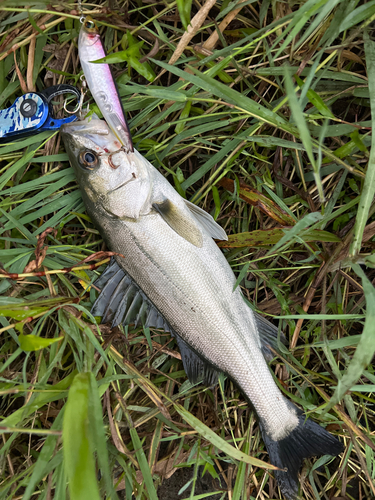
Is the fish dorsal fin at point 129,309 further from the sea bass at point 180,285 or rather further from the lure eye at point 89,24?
the lure eye at point 89,24

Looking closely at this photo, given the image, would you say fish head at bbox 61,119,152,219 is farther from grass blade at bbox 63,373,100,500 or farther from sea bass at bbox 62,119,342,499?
grass blade at bbox 63,373,100,500

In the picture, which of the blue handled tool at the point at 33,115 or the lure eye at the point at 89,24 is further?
the blue handled tool at the point at 33,115

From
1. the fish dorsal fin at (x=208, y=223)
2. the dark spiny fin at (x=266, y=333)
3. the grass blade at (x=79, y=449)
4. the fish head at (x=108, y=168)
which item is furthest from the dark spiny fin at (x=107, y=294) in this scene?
the dark spiny fin at (x=266, y=333)

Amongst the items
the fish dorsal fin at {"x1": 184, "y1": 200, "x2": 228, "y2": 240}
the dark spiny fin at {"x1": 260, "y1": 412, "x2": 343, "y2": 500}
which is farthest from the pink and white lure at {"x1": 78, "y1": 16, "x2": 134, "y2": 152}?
the dark spiny fin at {"x1": 260, "y1": 412, "x2": 343, "y2": 500}

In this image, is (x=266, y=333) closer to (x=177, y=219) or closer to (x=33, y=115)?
(x=177, y=219)

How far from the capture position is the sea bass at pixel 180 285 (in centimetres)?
198

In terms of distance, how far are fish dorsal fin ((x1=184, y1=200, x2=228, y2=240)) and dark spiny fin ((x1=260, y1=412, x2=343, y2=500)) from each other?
1251mm

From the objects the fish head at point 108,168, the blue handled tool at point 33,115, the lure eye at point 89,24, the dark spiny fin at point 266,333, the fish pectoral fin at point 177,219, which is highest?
the lure eye at point 89,24

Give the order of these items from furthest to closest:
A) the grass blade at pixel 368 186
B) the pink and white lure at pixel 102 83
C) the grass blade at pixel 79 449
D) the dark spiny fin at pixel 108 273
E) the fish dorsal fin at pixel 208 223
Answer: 1. the dark spiny fin at pixel 108 273
2. the fish dorsal fin at pixel 208 223
3. the pink and white lure at pixel 102 83
4. the grass blade at pixel 368 186
5. the grass blade at pixel 79 449

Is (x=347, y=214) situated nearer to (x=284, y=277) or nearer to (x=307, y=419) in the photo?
(x=284, y=277)

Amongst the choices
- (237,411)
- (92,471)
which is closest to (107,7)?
(92,471)

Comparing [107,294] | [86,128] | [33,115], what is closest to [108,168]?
[86,128]

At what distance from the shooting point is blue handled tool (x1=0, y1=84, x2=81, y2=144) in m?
2.12

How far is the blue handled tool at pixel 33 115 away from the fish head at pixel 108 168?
0.24 m
